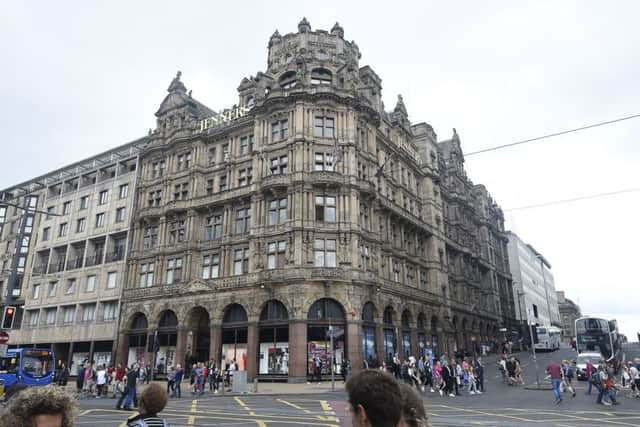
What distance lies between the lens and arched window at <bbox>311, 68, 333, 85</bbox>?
42656 millimetres

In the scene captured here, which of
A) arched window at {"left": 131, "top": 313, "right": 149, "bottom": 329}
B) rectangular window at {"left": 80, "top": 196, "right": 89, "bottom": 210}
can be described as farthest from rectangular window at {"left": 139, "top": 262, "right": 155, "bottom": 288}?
rectangular window at {"left": 80, "top": 196, "right": 89, "bottom": 210}

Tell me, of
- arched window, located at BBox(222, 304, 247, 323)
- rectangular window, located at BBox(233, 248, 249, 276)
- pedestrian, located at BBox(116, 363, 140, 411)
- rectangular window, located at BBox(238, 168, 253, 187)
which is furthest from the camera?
rectangular window, located at BBox(238, 168, 253, 187)

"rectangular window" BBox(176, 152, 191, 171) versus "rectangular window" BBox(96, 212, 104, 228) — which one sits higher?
"rectangular window" BBox(176, 152, 191, 171)

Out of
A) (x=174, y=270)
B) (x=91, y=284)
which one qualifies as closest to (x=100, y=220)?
(x=91, y=284)

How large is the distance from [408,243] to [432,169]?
12.9 m

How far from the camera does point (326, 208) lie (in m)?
38.4

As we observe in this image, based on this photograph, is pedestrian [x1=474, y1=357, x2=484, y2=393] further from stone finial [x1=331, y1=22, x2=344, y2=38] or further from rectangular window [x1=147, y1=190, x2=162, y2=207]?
rectangular window [x1=147, y1=190, x2=162, y2=207]

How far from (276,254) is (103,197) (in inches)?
1124

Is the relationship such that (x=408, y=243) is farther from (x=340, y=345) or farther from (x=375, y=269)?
(x=340, y=345)

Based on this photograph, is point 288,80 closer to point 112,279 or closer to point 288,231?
point 288,231

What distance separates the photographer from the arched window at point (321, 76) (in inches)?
1679

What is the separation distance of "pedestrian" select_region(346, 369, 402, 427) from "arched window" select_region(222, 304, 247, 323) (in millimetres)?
36297

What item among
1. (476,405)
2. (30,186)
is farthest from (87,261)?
(476,405)

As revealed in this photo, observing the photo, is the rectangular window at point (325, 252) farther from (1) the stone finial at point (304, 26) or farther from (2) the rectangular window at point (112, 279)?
(2) the rectangular window at point (112, 279)
